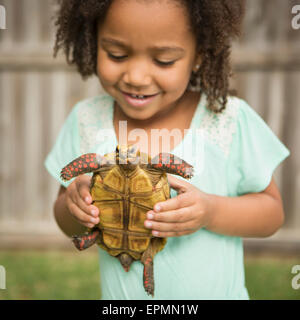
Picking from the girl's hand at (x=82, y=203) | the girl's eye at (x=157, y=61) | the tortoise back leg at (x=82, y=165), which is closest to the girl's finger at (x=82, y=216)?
the girl's hand at (x=82, y=203)

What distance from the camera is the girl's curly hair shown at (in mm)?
1031

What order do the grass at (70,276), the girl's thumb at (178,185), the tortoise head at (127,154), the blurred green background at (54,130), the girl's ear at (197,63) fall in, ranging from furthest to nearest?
1. the blurred green background at (54,130)
2. the grass at (70,276)
3. the girl's ear at (197,63)
4. the girl's thumb at (178,185)
5. the tortoise head at (127,154)

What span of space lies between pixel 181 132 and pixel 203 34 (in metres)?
0.27

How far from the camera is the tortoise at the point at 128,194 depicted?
36.2 inches

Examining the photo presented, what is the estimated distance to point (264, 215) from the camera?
1.14m

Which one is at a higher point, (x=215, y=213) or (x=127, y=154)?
(x=127, y=154)

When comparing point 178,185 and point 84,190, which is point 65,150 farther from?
point 178,185

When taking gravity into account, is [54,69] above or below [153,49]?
above

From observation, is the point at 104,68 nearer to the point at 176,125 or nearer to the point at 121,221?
the point at 176,125

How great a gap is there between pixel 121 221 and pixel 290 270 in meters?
2.15

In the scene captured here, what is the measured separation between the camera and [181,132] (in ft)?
3.72

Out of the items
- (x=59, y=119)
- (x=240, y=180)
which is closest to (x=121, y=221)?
(x=240, y=180)

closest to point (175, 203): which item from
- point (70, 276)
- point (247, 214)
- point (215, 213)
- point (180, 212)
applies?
point (180, 212)

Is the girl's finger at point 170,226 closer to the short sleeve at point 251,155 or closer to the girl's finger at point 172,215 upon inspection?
the girl's finger at point 172,215
